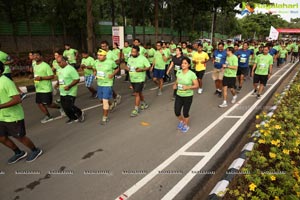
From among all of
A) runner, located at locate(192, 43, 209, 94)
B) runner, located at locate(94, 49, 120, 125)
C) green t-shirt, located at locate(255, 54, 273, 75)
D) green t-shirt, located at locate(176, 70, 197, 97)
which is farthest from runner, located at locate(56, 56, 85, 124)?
green t-shirt, located at locate(255, 54, 273, 75)

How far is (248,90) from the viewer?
1077cm

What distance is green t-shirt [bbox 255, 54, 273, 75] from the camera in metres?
8.79

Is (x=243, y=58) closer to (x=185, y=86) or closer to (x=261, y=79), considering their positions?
(x=261, y=79)

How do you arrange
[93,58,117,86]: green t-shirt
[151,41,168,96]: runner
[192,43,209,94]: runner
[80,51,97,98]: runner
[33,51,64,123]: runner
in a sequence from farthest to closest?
[151,41,168,96]: runner < [192,43,209,94]: runner < [80,51,97,98]: runner < [93,58,117,86]: green t-shirt < [33,51,64,123]: runner

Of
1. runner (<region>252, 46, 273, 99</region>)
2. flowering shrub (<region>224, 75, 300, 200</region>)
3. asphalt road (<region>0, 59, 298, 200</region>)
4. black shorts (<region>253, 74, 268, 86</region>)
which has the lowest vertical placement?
asphalt road (<region>0, 59, 298, 200</region>)

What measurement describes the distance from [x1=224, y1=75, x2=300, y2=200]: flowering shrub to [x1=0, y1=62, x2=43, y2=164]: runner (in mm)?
3519

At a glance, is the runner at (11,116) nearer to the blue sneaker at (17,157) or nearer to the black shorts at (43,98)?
the blue sneaker at (17,157)

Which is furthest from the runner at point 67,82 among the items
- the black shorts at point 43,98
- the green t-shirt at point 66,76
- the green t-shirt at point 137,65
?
the green t-shirt at point 137,65

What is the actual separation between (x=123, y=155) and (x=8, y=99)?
2212mm

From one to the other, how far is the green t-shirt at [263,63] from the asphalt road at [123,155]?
151cm

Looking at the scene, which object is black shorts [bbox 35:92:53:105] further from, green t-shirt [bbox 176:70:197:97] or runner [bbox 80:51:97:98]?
green t-shirt [bbox 176:70:197:97]

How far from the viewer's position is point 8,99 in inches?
175

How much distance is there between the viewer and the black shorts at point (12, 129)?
4.60m

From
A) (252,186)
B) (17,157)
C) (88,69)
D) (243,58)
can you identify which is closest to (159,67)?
(88,69)
